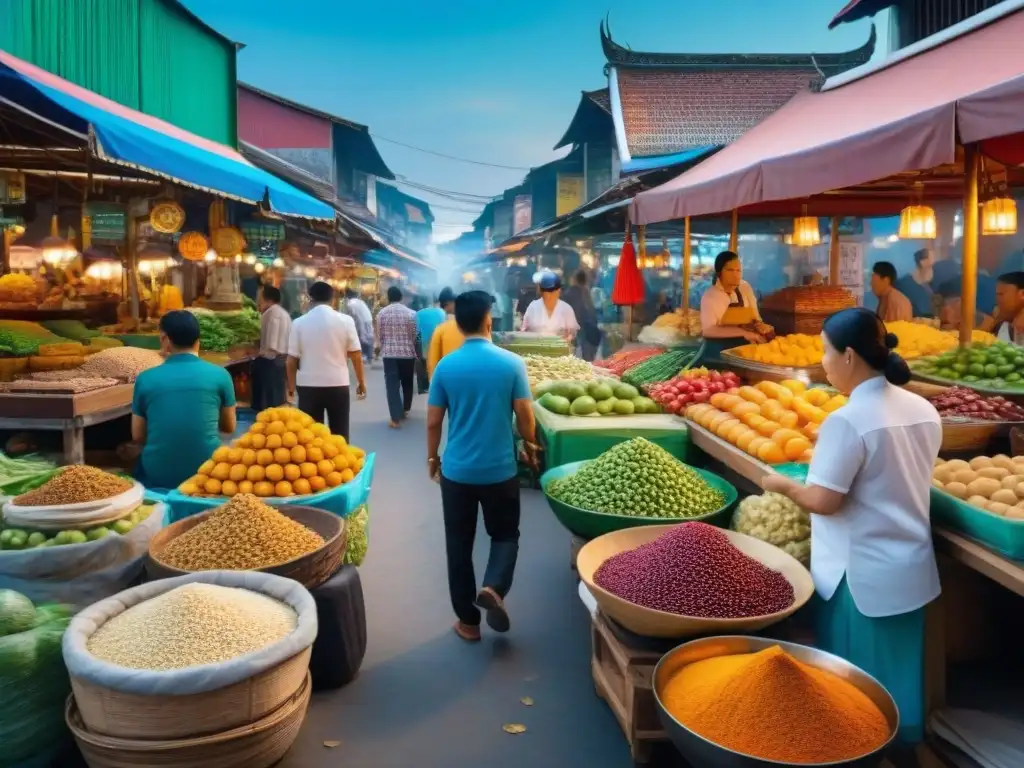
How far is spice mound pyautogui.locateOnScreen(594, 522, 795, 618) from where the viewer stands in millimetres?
3055

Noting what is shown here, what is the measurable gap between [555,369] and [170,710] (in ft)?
20.0

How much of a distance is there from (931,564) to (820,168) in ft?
9.34

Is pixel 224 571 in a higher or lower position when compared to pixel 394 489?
higher

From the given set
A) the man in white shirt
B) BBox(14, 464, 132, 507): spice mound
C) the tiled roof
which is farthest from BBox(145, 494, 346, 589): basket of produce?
the tiled roof

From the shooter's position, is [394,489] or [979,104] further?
[394,489]

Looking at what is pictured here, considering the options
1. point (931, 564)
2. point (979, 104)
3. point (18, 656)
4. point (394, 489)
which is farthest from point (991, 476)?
Result: point (394, 489)

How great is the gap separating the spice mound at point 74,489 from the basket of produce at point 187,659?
758 millimetres

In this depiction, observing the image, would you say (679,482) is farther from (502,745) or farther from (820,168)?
(820,168)

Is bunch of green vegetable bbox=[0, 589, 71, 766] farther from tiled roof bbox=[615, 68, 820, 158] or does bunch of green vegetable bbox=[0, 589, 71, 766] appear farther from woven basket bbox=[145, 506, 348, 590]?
tiled roof bbox=[615, 68, 820, 158]

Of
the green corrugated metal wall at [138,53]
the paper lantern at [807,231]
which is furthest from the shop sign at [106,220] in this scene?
the paper lantern at [807,231]

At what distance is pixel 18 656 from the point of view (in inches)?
111

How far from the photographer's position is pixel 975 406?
434cm

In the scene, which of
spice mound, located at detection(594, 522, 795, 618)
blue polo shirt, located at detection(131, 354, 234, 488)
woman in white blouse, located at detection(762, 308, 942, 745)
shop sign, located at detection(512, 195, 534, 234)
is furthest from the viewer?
shop sign, located at detection(512, 195, 534, 234)

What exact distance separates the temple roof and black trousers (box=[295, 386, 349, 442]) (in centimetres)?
1320
